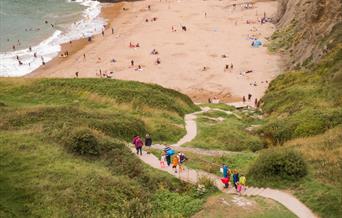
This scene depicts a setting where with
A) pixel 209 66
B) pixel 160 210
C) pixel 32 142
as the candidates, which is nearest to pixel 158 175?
pixel 160 210

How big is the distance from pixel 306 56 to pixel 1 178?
3989 cm

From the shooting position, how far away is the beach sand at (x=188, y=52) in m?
57.7

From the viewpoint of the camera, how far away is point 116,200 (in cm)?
1989

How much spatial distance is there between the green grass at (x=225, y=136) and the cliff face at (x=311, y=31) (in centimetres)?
1467

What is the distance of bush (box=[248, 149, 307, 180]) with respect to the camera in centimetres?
2203

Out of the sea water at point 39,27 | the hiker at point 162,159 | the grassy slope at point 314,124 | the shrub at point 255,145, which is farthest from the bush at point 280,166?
the sea water at point 39,27

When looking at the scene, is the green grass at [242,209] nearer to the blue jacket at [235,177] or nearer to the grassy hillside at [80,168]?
the grassy hillside at [80,168]

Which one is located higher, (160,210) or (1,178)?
(1,178)

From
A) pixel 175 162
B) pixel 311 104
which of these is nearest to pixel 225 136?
pixel 311 104

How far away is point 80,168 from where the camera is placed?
2214cm

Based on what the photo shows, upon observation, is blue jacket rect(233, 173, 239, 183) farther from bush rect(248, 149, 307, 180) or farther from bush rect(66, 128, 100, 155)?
bush rect(66, 128, 100, 155)

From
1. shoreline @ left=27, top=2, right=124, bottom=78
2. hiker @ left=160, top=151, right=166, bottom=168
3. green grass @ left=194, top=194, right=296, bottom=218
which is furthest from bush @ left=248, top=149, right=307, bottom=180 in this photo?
shoreline @ left=27, top=2, right=124, bottom=78

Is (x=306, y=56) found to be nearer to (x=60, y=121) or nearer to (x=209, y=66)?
(x=209, y=66)

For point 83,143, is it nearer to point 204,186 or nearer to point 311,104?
point 204,186
